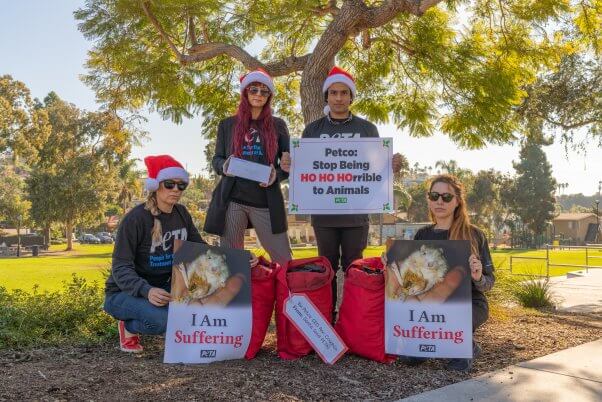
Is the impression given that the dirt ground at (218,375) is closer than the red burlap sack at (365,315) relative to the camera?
Yes

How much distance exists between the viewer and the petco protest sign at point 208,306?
4.22 meters

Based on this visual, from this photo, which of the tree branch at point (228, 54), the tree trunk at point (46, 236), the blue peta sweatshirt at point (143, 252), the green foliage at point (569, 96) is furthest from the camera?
the tree trunk at point (46, 236)

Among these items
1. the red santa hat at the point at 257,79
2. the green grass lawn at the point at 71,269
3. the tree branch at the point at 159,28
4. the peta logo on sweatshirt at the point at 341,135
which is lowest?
the green grass lawn at the point at 71,269

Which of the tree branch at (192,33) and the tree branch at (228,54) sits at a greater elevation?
the tree branch at (192,33)

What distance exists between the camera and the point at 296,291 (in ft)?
14.3

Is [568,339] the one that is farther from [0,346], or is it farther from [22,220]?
[22,220]

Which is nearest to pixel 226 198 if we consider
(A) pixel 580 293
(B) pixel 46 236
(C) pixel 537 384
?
(C) pixel 537 384

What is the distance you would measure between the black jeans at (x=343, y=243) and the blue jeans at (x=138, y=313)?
1.46m

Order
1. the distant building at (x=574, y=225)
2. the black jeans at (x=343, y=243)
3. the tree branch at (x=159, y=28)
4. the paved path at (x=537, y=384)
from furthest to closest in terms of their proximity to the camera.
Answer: the distant building at (x=574, y=225) → the tree branch at (x=159, y=28) → the black jeans at (x=343, y=243) → the paved path at (x=537, y=384)

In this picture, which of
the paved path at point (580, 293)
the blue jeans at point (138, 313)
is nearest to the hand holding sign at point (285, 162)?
the blue jeans at point (138, 313)

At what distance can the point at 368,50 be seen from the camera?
9836 millimetres

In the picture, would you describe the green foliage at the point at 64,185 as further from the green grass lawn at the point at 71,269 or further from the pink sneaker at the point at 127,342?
the pink sneaker at the point at 127,342

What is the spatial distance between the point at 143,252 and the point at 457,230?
251 centimetres

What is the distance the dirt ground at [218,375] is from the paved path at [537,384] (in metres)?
0.16
